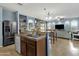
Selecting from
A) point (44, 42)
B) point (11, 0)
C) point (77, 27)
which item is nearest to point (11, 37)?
point (44, 42)

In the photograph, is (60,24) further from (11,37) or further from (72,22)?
(11,37)

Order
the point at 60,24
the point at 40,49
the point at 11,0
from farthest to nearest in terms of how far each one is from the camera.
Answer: the point at 60,24
the point at 40,49
the point at 11,0

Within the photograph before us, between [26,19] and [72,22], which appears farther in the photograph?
[72,22]

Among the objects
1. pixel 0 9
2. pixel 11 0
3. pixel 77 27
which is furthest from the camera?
pixel 77 27

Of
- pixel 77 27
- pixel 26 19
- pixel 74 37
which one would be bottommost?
pixel 74 37

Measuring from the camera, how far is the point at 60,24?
13617 millimetres

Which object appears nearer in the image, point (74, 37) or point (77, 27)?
point (74, 37)

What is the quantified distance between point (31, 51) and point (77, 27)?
9.12 metres

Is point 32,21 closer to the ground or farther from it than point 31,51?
farther from it

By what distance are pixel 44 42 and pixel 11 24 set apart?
164 inches

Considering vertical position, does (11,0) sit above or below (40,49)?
above

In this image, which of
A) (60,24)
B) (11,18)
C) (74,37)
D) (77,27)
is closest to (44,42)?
(11,18)

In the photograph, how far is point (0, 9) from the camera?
6.73 m

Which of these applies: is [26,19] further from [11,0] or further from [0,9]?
[11,0]
